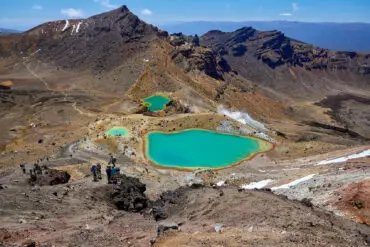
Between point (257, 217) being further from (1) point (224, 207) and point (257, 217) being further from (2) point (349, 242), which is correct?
(2) point (349, 242)

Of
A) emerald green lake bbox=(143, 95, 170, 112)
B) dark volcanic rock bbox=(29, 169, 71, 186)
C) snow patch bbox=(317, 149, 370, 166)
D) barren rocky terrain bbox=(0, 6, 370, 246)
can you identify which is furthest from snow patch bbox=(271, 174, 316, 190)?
emerald green lake bbox=(143, 95, 170, 112)

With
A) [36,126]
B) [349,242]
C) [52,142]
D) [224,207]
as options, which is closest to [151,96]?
[36,126]

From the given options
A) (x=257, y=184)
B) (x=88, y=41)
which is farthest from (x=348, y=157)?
(x=88, y=41)

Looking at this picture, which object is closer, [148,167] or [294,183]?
[294,183]

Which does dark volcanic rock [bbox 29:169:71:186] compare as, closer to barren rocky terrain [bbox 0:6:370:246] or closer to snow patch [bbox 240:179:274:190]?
barren rocky terrain [bbox 0:6:370:246]

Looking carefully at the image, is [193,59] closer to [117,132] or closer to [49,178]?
[117,132]

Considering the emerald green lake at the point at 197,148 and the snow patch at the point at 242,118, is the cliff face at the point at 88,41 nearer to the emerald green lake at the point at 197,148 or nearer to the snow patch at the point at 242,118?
the snow patch at the point at 242,118

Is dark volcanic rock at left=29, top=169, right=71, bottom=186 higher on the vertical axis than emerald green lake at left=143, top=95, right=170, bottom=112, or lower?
lower
